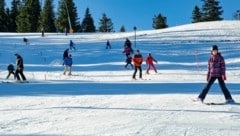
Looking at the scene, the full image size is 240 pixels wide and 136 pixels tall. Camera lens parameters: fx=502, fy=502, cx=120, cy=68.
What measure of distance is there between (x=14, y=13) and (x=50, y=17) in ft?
43.3

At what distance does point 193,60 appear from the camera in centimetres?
4238

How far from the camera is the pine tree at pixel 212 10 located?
10012 centimetres

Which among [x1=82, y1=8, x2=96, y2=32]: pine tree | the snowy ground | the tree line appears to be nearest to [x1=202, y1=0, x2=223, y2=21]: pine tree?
the tree line

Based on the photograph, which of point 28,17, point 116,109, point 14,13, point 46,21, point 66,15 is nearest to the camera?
point 116,109

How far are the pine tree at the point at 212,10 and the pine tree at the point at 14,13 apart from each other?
126ft

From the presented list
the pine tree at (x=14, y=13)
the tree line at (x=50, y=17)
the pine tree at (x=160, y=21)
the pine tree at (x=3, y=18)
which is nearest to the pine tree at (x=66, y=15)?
the tree line at (x=50, y=17)

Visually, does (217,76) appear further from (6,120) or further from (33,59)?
(33,59)

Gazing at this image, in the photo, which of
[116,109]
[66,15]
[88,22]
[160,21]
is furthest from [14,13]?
[116,109]

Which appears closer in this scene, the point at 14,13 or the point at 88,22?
the point at 14,13

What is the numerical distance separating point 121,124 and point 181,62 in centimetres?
2970

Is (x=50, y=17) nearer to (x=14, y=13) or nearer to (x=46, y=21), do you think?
(x=46, y=21)

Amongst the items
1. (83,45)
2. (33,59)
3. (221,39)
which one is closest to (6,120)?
(33,59)

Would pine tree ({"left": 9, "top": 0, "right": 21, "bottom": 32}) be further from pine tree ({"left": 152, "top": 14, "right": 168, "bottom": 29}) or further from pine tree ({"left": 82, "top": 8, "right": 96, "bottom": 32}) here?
pine tree ({"left": 152, "top": 14, "right": 168, "bottom": 29})

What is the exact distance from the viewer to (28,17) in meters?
96.3
